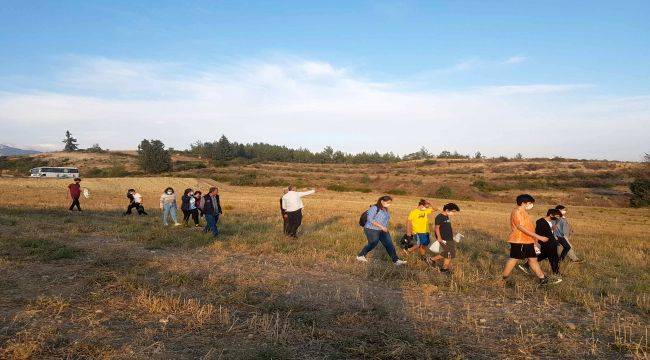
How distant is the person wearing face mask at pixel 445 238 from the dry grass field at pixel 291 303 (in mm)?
305

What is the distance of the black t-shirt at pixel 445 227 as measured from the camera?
10047 millimetres

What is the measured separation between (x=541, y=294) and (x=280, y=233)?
8945mm

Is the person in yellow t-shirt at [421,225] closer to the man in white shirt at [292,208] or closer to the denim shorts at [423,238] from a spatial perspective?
the denim shorts at [423,238]

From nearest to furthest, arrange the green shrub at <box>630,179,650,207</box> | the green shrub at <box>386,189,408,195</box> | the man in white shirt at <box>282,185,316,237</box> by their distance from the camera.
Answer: the man in white shirt at <box>282,185,316,237</box> → the green shrub at <box>630,179,650,207</box> → the green shrub at <box>386,189,408,195</box>

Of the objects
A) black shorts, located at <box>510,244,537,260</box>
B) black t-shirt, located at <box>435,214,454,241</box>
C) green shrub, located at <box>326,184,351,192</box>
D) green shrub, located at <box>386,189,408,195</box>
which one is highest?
black t-shirt, located at <box>435,214,454,241</box>

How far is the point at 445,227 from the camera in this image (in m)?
10.1

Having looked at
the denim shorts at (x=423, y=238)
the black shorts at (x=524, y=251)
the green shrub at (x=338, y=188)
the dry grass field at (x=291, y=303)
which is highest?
the black shorts at (x=524, y=251)

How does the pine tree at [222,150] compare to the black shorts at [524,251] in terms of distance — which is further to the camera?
the pine tree at [222,150]

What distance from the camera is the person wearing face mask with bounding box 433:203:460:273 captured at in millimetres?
9961

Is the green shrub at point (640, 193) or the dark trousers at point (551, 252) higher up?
the dark trousers at point (551, 252)

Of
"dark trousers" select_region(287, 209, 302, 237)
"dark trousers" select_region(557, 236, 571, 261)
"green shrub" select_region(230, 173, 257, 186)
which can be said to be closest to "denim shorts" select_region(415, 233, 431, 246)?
"dark trousers" select_region(557, 236, 571, 261)

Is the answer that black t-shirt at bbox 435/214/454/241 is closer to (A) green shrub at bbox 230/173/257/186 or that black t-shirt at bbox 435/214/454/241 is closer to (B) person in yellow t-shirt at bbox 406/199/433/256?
(B) person in yellow t-shirt at bbox 406/199/433/256

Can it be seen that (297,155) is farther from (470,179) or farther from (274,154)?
(470,179)

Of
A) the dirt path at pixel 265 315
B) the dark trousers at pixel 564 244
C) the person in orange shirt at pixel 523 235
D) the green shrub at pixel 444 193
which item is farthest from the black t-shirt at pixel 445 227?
the green shrub at pixel 444 193
